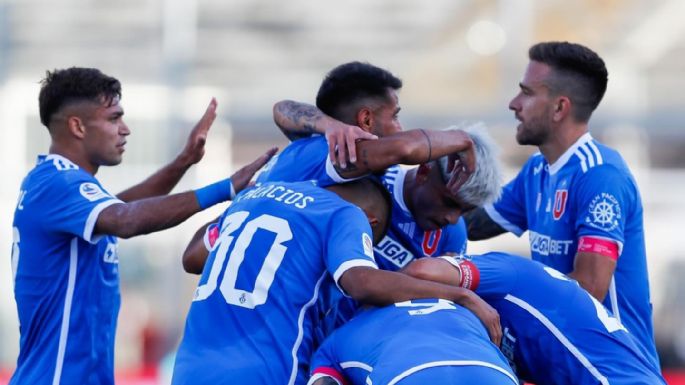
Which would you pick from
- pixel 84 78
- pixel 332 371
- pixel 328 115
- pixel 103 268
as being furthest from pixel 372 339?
pixel 84 78

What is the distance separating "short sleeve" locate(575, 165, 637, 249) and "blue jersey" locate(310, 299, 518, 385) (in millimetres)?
1329

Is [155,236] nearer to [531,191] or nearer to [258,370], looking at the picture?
[531,191]

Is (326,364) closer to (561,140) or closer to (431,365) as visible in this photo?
(431,365)

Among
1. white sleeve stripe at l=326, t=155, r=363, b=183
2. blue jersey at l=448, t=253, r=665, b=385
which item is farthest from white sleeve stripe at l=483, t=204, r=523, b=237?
blue jersey at l=448, t=253, r=665, b=385

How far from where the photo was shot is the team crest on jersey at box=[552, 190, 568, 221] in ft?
17.8

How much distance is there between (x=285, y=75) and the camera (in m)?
16.2

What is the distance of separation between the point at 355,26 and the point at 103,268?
458 inches

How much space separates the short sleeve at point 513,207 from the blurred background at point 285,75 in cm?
870

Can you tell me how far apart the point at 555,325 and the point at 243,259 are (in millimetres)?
1149

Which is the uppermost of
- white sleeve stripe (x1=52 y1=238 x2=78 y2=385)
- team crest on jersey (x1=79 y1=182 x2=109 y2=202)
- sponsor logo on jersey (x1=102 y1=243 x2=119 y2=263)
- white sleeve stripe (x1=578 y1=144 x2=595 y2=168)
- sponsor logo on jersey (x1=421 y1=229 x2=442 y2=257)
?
white sleeve stripe (x1=578 y1=144 x2=595 y2=168)

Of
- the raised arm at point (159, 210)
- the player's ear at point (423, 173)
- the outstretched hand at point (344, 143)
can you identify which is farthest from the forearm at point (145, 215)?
the player's ear at point (423, 173)

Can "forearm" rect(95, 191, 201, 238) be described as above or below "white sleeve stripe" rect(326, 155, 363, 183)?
below

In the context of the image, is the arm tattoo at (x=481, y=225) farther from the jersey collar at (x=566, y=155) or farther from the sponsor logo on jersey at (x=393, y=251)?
the sponsor logo on jersey at (x=393, y=251)

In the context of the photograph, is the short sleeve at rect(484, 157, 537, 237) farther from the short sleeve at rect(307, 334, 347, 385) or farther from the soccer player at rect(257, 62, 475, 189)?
the short sleeve at rect(307, 334, 347, 385)
